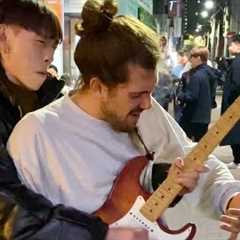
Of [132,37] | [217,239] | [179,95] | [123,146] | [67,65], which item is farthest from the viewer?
[179,95]

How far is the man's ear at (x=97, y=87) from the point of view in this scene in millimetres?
1562

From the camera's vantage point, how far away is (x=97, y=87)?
1576mm

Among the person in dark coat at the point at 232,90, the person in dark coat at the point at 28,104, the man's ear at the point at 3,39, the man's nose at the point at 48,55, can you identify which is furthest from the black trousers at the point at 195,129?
the man's ear at the point at 3,39

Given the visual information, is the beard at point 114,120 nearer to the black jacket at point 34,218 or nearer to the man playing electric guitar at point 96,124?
the man playing electric guitar at point 96,124

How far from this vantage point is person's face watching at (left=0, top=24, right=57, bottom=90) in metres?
1.77

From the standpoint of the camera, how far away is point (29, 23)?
1.77 m

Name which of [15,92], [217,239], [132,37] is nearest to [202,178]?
[132,37]

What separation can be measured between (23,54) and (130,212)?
0.56 meters

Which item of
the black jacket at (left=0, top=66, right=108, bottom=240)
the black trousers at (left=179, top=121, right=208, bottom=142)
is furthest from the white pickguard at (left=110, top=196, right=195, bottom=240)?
the black trousers at (left=179, top=121, right=208, bottom=142)

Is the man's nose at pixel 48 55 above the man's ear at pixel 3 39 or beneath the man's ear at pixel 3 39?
beneath

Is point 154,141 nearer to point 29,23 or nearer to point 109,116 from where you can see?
point 109,116

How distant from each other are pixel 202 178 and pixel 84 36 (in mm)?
520

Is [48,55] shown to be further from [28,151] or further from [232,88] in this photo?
[232,88]

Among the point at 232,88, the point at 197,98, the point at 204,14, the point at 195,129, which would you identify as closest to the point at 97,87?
the point at 232,88
